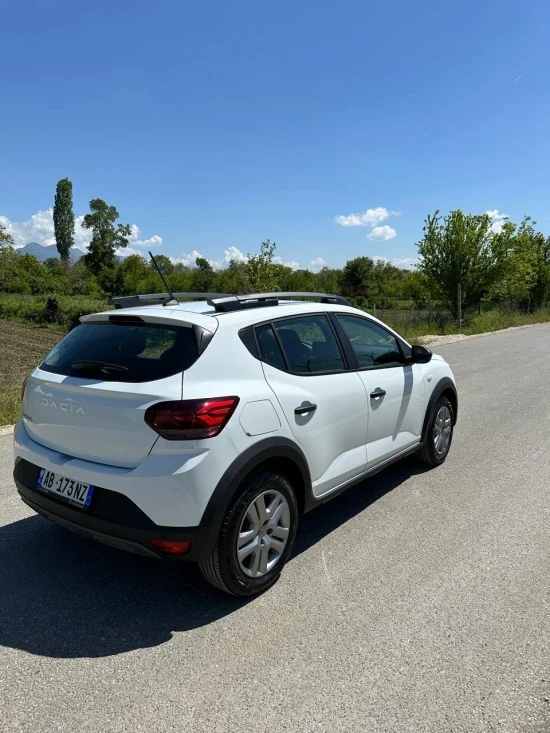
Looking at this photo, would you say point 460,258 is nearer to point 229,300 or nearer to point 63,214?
point 229,300

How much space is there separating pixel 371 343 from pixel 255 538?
1.91 m

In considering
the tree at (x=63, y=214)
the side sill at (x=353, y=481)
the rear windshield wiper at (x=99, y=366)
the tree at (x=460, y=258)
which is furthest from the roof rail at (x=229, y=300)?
the tree at (x=63, y=214)

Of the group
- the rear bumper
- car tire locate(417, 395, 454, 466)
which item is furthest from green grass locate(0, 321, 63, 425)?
car tire locate(417, 395, 454, 466)

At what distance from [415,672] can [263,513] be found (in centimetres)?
107

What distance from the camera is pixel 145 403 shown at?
2.65m

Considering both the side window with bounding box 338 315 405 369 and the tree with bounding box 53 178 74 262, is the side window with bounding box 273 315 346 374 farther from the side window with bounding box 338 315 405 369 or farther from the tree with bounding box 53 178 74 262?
the tree with bounding box 53 178 74 262

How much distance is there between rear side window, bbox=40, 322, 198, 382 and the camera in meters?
2.81

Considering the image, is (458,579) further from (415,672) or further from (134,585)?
(134,585)

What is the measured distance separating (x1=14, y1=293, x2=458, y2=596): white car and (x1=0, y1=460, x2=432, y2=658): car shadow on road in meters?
0.28

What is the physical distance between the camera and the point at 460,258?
24.6m

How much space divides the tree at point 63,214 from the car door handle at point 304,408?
101 m

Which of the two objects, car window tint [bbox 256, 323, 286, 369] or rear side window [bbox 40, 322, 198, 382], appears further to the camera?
car window tint [bbox 256, 323, 286, 369]

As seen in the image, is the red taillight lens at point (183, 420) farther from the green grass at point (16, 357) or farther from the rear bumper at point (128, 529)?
the green grass at point (16, 357)

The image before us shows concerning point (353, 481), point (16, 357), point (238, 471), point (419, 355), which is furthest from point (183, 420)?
point (16, 357)
